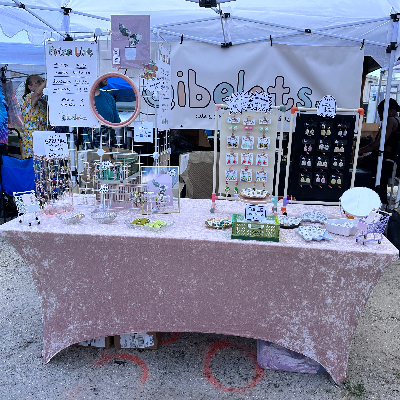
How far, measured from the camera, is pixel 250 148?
2.42 metres

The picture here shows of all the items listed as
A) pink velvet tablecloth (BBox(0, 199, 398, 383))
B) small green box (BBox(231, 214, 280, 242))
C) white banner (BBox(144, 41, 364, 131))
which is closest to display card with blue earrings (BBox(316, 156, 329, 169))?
pink velvet tablecloth (BBox(0, 199, 398, 383))

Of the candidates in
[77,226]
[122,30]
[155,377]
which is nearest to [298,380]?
[155,377]

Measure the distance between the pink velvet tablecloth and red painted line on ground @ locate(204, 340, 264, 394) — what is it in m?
0.28

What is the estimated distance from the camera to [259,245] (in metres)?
1.78

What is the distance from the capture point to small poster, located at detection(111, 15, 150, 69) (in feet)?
6.59

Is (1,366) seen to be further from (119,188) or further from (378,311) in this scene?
(378,311)

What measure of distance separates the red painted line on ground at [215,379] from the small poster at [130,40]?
5.89 feet

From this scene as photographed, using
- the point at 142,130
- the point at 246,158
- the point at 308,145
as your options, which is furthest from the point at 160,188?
the point at 308,145

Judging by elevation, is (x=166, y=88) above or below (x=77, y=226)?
above

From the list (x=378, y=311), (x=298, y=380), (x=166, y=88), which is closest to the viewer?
(x=298, y=380)

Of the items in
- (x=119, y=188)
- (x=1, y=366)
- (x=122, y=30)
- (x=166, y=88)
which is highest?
(x=122, y=30)

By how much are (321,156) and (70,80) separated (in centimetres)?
177


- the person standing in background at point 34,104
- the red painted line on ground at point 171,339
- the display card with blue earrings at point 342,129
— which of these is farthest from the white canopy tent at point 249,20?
the red painted line on ground at point 171,339

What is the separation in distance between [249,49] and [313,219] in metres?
3.10
